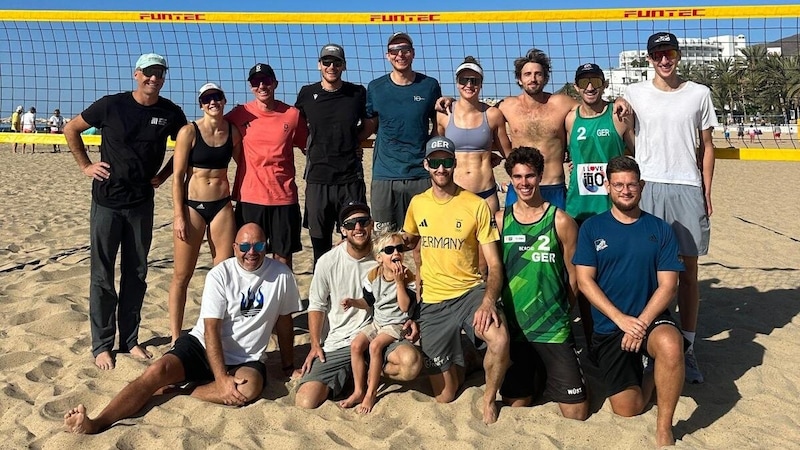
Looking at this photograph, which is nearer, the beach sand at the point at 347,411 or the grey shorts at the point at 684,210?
the beach sand at the point at 347,411

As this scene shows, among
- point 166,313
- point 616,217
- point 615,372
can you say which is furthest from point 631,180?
point 166,313

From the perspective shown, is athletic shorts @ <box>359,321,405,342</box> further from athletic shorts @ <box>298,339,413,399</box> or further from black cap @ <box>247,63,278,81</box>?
black cap @ <box>247,63,278,81</box>

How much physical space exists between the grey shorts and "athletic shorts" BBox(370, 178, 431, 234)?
1.37 meters

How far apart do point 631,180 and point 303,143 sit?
6.97 feet

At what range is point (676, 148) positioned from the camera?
3779 mm

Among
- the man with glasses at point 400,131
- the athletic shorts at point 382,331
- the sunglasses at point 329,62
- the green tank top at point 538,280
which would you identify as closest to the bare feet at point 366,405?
the athletic shorts at point 382,331

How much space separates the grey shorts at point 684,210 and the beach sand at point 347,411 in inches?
31.1

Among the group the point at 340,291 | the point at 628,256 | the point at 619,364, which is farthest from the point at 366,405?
the point at 628,256

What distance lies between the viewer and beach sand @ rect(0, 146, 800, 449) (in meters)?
3.11

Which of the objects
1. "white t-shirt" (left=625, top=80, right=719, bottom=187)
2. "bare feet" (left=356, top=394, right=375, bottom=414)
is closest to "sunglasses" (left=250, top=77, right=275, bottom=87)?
"bare feet" (left=356, top=394, right=375, bottom=414)

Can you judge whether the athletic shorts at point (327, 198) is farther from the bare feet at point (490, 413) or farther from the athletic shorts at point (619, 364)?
the athletic shorts at point (619, 364)

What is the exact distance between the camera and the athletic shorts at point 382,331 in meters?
3.58

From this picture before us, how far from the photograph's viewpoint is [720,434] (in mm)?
3191

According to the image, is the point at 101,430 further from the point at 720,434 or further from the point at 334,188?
the point at 720,434
